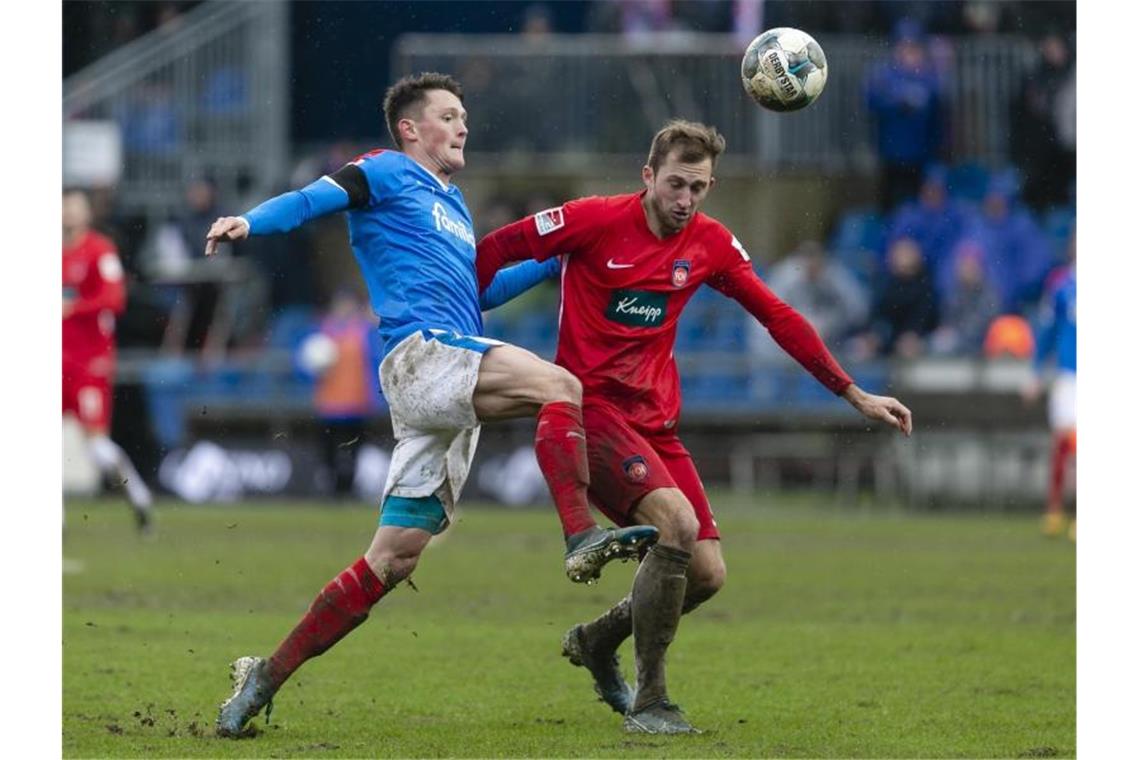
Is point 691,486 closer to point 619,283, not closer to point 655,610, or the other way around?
point 655,610

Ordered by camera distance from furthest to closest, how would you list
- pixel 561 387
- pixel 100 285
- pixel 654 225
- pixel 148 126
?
1. pixel 148 126
2. pixel 100 285
3. pixel 654 225
4. pixel 561 387

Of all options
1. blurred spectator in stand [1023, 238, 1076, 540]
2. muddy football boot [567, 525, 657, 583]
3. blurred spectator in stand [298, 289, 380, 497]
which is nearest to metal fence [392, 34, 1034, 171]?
blurred spectator in stand [298, 289, 380, 497]

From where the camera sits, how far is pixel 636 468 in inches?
302

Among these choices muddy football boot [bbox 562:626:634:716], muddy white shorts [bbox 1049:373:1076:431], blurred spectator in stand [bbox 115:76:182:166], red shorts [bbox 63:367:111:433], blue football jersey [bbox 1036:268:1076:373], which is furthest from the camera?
blurred spectator in stand [bbox 115:76:182:166]

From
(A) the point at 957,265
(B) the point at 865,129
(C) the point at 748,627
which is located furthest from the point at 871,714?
(B) the point at 865,129

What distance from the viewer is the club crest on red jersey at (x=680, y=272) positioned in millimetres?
7922

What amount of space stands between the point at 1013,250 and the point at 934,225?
93 centimetres

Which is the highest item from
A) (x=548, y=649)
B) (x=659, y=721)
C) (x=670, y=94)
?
(x=670, y=94)

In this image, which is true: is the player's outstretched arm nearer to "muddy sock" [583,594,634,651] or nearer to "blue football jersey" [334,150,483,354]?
"muddy sock" [583,594,634,651]

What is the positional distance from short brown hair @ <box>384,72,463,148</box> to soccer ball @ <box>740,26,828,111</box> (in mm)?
1222

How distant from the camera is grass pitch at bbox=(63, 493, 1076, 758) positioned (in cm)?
775

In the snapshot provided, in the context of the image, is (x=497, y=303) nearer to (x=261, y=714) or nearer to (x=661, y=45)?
(x=261, y=714)

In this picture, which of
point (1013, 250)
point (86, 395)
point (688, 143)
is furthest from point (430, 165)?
point (1013, 250)

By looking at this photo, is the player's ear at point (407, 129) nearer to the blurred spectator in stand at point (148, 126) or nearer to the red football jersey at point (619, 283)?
the red football jersey at point (619, 283)
